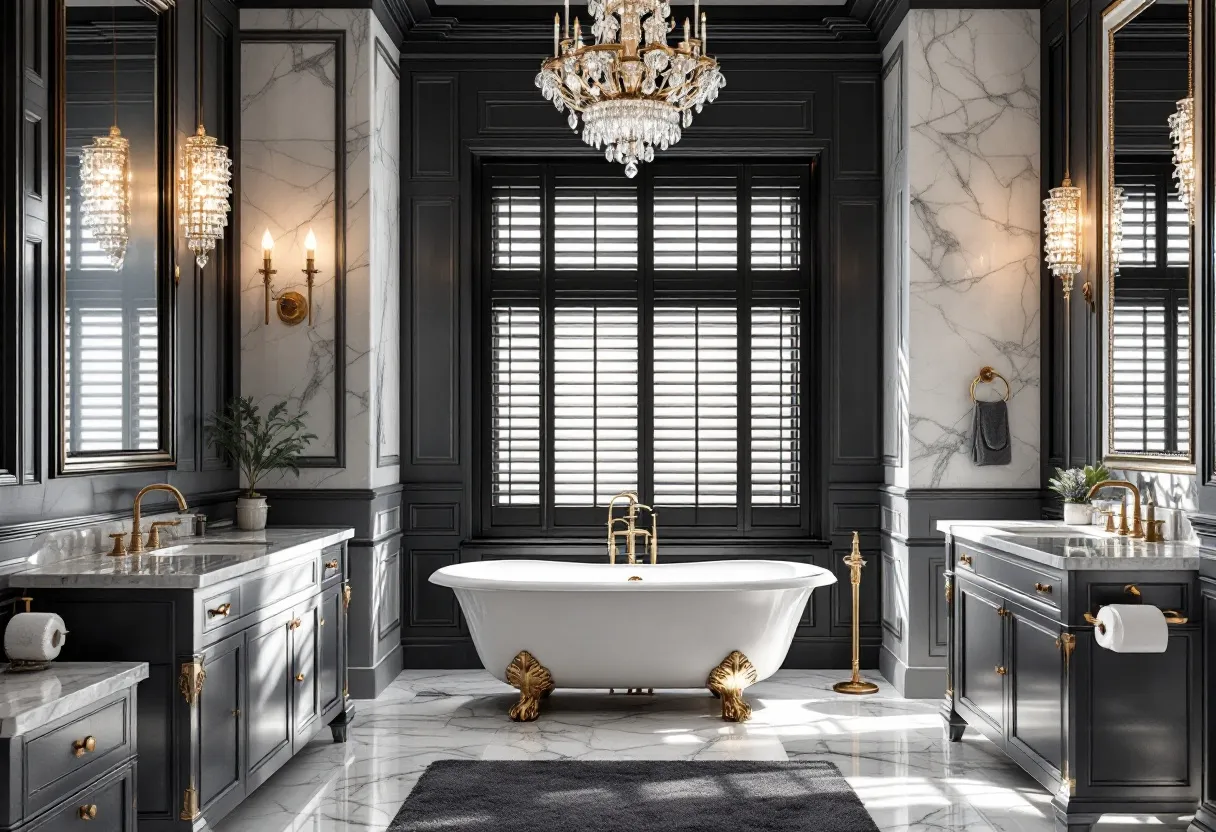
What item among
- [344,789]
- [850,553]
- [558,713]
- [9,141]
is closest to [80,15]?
[9,141]

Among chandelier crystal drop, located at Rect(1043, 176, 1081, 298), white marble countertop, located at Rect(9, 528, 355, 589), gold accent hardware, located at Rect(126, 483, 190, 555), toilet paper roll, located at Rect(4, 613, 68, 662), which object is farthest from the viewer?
chandelier crystal drop, located at Rect(1043, 176, 1081, 298)

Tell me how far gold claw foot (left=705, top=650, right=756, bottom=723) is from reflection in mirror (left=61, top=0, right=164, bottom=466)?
235 centimetres

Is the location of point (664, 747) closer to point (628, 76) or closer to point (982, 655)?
point (982, 655)

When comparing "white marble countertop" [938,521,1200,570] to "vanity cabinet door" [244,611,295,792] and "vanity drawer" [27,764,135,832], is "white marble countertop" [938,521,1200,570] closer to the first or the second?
"vanity cabinet door" [244,611,295,792]

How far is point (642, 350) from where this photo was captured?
5.78 meters

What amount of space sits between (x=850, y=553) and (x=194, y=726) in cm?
355

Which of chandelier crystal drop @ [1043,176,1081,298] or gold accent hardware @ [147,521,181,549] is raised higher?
chandelier crystal drop @ [1043,176,1081,298]

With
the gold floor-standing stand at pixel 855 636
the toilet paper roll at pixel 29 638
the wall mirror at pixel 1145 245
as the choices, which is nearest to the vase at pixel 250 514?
the toilet paper roll at pixel 29 638

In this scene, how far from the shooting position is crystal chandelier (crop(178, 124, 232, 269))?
158 inches

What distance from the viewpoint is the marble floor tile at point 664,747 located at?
11.6 ft

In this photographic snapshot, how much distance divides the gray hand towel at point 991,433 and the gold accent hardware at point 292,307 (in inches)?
121

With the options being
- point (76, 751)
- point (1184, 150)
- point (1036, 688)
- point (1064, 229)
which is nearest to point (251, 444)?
point (76, 751)

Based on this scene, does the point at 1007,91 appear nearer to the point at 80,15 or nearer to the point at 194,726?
the point at 80,15

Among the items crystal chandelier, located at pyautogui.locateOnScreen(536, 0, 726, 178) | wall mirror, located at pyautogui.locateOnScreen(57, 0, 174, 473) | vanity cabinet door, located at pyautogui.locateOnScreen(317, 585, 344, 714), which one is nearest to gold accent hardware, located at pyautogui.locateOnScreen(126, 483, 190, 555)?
wall mirror, located at pyautogui.locateOnScreen(57, 0, 174, 473)
